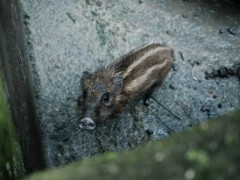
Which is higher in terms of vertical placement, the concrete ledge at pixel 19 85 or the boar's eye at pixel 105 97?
the concrete ledge at pixel 19 85

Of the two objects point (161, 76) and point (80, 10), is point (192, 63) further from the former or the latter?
point (80, 10)

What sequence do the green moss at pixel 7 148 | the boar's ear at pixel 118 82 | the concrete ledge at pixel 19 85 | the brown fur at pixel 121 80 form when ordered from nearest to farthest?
the green moss at pixel 7 148 → the concrete ledge at pixel 19 85 → the brown fur at pixel 121 80 → the boar's ear at pixel 118 82

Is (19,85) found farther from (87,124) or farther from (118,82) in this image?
(118,82)

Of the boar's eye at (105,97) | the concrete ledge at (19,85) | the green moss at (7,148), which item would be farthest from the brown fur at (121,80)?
the green moss at (7,148)

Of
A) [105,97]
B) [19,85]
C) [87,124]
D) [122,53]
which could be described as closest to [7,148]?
[19,85]

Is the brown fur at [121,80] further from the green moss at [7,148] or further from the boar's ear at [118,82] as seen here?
the green moss at [7,148]

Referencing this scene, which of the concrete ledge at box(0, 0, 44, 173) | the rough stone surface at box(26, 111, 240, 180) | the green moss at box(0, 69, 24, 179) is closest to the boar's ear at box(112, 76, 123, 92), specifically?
the concrete ledge at box(0, 0, 44, 173)

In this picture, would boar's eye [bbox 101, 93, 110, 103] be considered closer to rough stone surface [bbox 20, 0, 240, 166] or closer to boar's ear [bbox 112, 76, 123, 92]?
boar's ear [bbox 112, 76, 123, 92]
